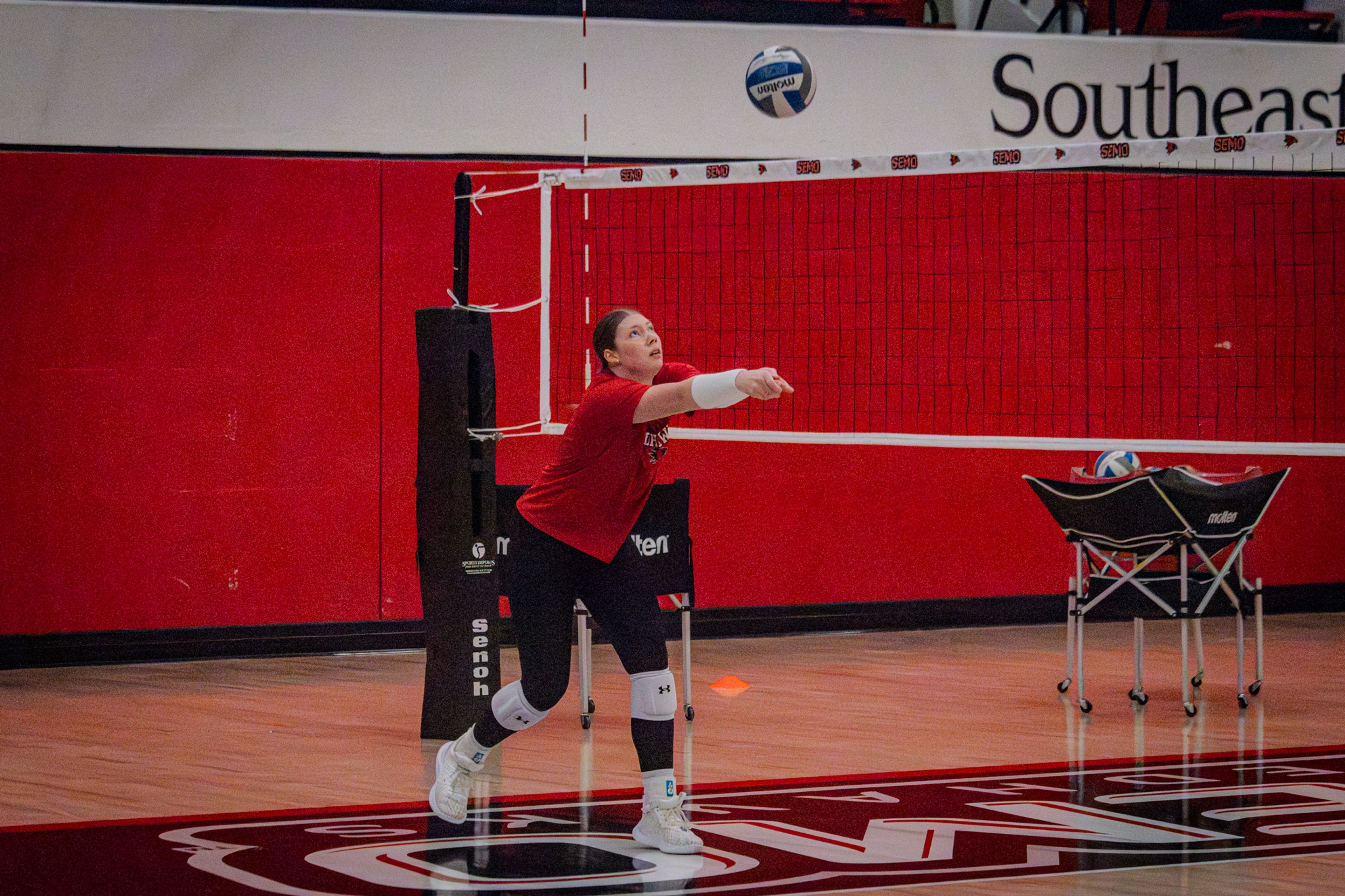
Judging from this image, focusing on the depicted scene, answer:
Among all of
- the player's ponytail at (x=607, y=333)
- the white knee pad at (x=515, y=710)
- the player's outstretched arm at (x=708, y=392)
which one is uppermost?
the player's ponytail at (x=607, y=333)

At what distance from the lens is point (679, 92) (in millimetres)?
8297

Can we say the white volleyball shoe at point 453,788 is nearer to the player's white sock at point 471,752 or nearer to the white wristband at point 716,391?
the player's white sock at point 471,752

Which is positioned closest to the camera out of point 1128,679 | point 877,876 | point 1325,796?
point 877,876

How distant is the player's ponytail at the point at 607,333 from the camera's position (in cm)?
414

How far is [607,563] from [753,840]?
929mm

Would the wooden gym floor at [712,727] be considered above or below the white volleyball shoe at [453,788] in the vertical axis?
below

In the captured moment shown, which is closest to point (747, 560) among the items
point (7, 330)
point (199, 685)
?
point (199, 685)

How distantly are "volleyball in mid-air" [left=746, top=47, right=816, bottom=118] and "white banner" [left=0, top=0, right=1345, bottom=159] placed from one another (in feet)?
3.42

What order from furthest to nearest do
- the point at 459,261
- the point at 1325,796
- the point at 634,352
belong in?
1. the point at 459,261
2. the point at 1325,796
3. the point at 634,352

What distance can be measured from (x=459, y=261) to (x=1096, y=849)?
129 inches

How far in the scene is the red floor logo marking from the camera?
3.86 meters

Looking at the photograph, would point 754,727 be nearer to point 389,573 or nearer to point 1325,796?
point 1325,796

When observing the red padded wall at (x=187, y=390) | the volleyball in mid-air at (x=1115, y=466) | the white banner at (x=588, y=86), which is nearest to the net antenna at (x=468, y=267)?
the white banner at (x=588, y=86)

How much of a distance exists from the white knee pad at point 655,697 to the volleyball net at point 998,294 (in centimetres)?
395
